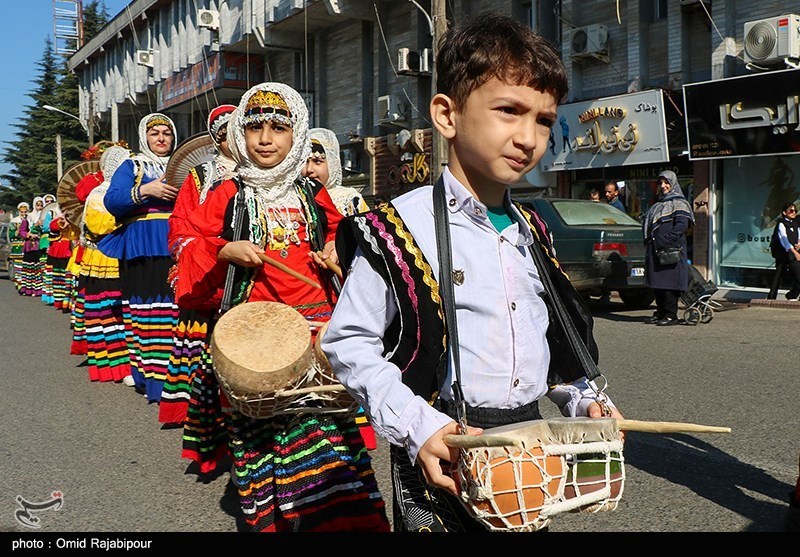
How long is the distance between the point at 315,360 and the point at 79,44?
213ft

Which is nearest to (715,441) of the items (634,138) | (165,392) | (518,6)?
(165,392)

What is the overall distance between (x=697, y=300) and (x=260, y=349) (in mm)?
9470

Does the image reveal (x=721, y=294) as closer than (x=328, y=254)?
No

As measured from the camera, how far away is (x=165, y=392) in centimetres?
605

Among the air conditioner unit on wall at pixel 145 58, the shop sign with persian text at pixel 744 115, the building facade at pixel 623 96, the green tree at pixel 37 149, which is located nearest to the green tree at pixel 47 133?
the green tree at pixel 37 149

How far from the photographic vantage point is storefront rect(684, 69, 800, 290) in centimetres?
1520

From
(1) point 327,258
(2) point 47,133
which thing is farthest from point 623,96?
(2) point 47,133

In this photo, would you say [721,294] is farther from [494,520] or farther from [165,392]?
[494,520]

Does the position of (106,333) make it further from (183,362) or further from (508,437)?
(508,437)

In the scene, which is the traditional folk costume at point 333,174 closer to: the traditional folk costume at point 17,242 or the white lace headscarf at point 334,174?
the white lace headscarf at point 334,174

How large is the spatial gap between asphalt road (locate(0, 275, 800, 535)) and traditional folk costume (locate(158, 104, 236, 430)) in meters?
0.30

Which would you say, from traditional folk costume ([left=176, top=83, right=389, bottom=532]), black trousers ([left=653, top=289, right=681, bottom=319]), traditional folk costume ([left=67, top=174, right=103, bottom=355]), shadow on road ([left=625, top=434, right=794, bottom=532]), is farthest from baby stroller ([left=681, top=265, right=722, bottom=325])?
traditional folk costume ([left=176, top=83, right=389, bottom=532])

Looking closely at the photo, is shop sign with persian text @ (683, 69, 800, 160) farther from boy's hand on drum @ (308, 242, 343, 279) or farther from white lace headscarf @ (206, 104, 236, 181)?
boy's hand on drum @ (308, 242, 343, 279)

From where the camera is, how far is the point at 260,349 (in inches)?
133
